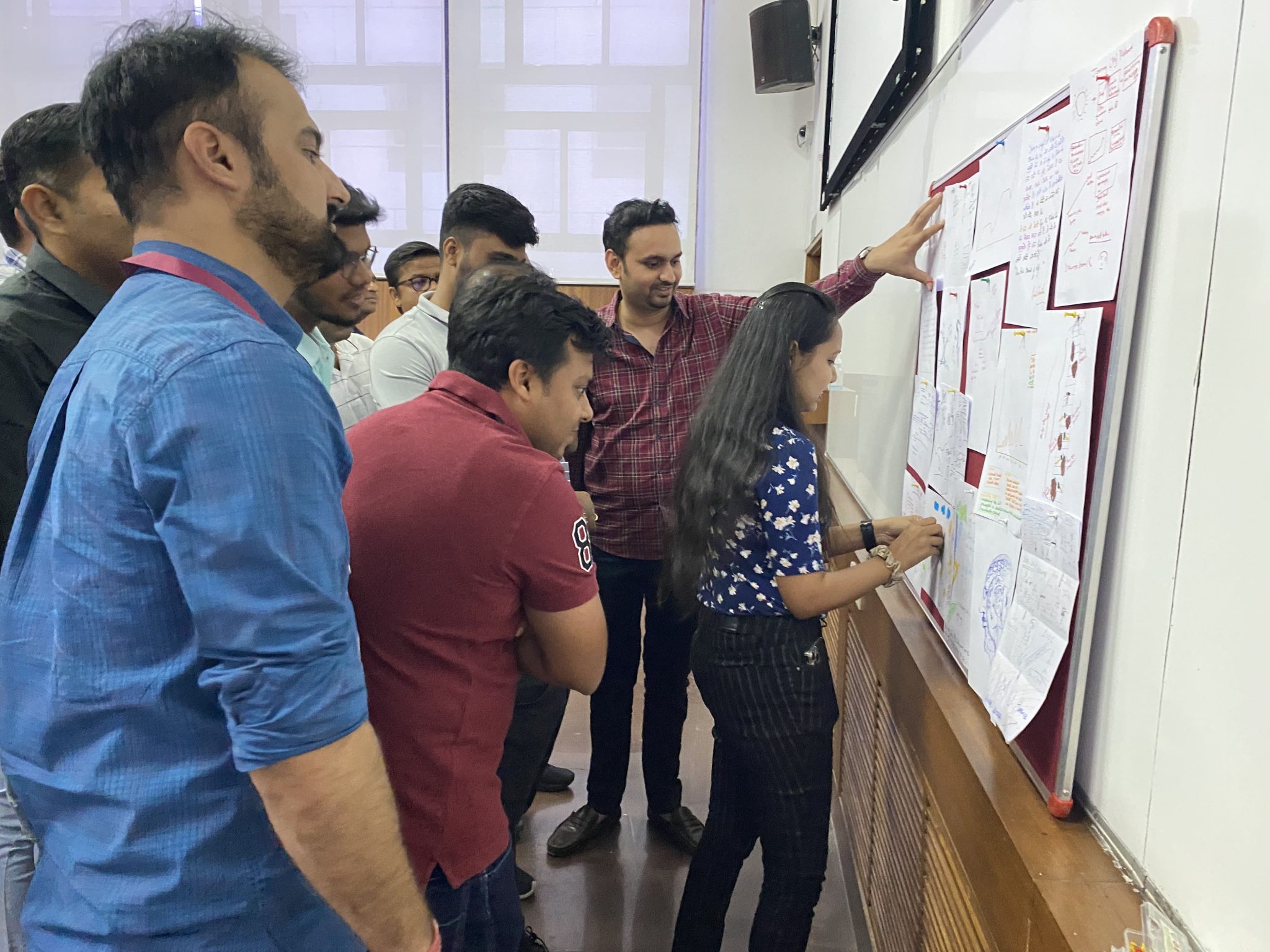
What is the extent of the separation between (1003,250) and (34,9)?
21.4ft

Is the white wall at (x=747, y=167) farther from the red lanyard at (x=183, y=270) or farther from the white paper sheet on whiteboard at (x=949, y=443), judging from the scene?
the red lanyard at (x=183, y=270)

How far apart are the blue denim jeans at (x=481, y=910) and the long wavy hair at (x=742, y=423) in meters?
0.63

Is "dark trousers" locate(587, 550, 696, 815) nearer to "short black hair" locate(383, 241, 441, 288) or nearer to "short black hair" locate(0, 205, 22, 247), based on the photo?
"short black hair" locate(0, 205, 22, 247)

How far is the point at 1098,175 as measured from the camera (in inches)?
34.1

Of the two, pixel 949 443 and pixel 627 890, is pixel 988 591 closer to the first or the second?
pixel 949 443

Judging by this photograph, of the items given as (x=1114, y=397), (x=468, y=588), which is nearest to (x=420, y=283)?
(x=468, y=588)

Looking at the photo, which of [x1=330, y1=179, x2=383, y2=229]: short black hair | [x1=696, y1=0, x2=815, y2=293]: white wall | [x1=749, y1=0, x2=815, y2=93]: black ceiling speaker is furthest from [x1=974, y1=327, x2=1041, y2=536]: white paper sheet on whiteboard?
[x1=696, y1=0, x2=815, y2=293]: white wall

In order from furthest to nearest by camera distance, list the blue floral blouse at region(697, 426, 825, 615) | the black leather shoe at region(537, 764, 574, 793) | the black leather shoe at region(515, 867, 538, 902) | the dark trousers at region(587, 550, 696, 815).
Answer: the black leather shoe at region(537, 764, 574, 793) < the dark trousers at region(587, 550, 696, 815) < the black leather shoe at region(515, 867, 538, 902) < the blue floral blouse at region(697, 426, 825, 615)

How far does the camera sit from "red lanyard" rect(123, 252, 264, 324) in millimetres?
722

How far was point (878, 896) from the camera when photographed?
177 centimetres

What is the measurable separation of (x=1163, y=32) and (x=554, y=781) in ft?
8.21

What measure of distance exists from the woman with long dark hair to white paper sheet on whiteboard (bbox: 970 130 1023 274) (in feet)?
1.13

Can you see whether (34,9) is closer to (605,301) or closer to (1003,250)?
(605,301)

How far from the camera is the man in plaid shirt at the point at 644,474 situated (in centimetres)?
221
